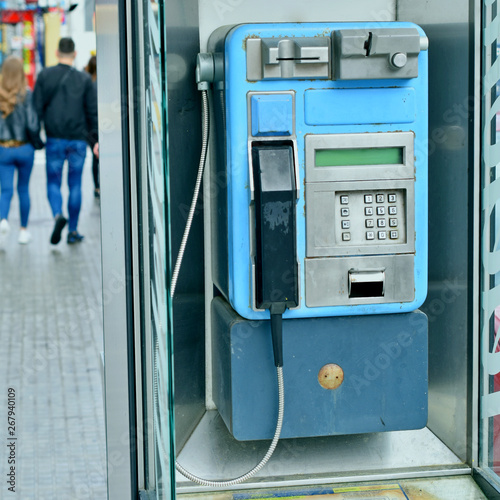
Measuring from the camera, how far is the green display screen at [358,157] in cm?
241

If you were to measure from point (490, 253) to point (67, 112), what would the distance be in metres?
5.23

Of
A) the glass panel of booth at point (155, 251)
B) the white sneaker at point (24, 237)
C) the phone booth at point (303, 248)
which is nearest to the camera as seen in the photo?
the glass panel of booth at point (155, 251)

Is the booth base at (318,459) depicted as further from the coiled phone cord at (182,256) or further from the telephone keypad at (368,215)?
the telephone keypad at (368,215)

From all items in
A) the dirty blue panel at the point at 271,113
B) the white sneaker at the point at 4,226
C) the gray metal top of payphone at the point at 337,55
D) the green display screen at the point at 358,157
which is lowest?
the white sneaker at the point at 4,226

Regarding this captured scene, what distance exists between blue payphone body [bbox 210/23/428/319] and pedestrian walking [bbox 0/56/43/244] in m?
5.00

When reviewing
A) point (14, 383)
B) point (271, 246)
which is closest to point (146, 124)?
point (271, 246)

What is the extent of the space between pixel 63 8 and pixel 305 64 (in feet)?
61.4

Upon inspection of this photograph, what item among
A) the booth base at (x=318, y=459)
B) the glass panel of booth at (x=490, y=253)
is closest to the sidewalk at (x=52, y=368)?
the booth base at (x=318, y=459)

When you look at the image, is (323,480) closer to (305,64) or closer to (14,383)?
(305,64)

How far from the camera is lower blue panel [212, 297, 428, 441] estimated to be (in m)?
2.49

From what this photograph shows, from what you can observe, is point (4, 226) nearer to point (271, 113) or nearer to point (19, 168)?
point (19, 168)

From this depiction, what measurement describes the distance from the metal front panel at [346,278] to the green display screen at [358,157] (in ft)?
0.84

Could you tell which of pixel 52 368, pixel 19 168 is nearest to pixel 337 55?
pixel 52 368

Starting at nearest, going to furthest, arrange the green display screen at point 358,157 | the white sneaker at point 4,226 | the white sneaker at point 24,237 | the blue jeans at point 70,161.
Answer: the green display screen at point 358,157
the blue jeans at point 70,161
the white sneaker at point 24,237
the white sneaker at point 4,226
